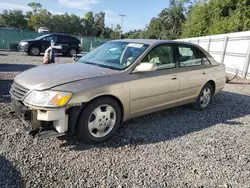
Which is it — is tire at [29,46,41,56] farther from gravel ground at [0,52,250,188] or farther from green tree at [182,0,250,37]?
green tree at [182,0,250,37]

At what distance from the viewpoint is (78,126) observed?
3.04 metres

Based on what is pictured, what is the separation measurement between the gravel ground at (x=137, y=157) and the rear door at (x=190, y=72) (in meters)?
0.66

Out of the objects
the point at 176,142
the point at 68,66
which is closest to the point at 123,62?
the point at 68,66

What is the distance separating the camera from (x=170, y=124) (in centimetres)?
419

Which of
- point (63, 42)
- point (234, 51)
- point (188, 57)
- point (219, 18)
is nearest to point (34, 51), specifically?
point (63, 42)

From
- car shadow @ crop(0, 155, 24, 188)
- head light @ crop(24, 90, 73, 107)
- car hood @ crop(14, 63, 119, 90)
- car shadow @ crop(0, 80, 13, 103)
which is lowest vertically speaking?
car shadow @ crop(0, 155, 24, 188)

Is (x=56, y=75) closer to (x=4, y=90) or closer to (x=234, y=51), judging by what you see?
(x=4, y=90)

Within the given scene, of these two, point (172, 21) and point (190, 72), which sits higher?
point (172, 21)

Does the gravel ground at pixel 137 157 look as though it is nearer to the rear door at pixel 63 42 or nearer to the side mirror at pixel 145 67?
the side mirror at pixel 145 67

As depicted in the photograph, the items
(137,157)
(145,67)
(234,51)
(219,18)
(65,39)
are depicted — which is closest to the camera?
(137,157)

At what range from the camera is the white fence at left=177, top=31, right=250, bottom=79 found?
10062mm

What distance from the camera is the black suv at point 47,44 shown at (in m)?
15.3

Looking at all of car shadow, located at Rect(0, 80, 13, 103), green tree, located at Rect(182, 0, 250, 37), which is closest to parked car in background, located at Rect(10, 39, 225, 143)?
car shadow, located at Rect(0, 80, 13, 103)

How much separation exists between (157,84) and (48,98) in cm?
192
